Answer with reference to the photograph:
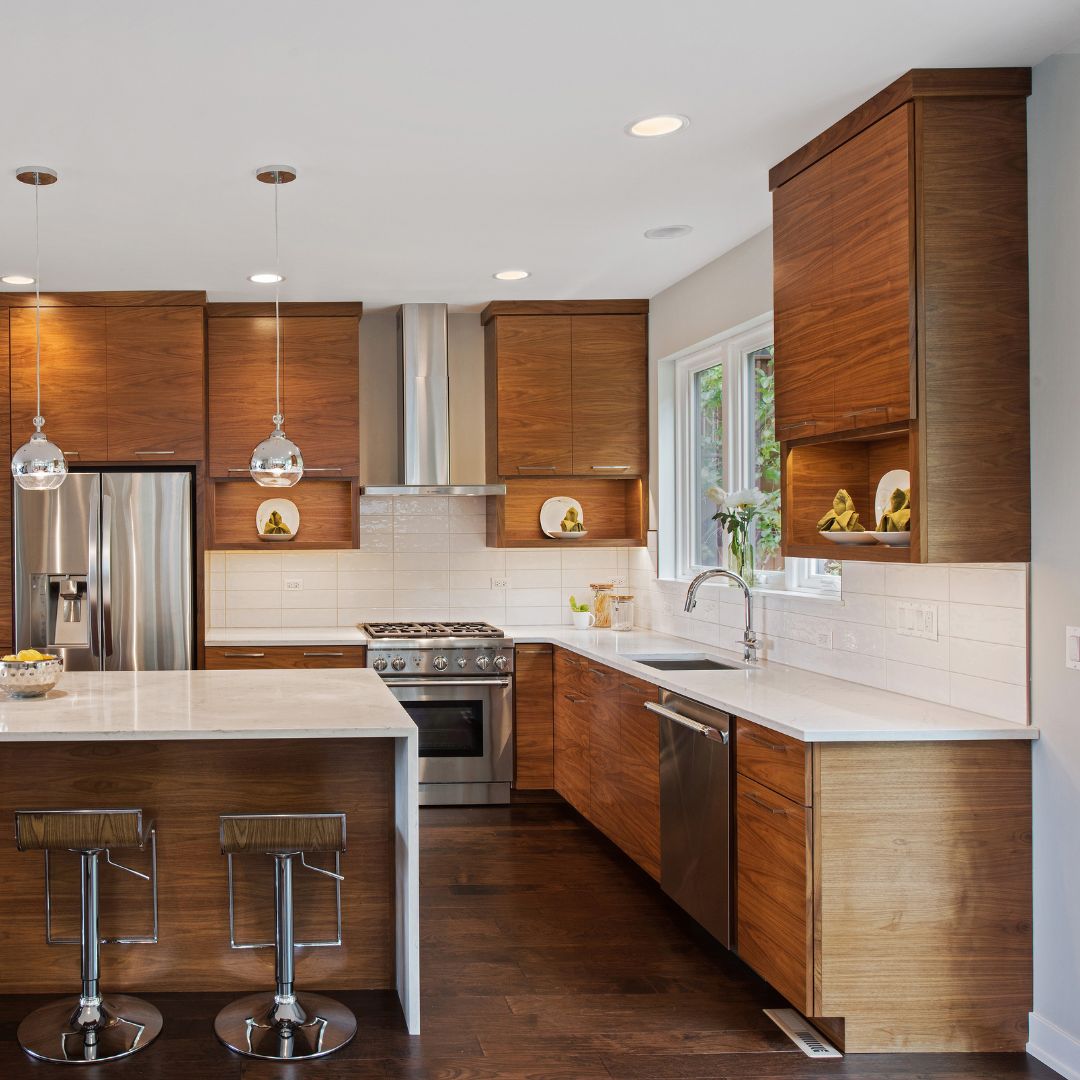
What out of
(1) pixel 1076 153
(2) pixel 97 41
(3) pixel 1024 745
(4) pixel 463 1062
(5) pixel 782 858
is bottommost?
(4) pixel 463 1062

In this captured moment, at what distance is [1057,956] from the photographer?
262 cm

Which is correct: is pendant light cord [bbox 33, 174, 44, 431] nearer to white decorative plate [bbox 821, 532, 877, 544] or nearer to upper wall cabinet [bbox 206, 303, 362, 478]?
upper wall cabinet [bbox 206, 303, 362, 478]

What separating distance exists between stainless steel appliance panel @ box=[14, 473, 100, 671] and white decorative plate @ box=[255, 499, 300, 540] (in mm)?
875

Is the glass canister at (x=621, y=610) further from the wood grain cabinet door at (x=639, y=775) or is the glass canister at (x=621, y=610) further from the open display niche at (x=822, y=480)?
the open display niche at (x=822, y=480)

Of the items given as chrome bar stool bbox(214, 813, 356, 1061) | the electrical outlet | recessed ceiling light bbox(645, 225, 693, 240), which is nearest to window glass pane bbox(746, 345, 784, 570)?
recessed ceiling light bbox(645, 225, 693, 240)

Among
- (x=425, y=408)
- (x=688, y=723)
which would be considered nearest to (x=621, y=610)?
(x=425, y=408)

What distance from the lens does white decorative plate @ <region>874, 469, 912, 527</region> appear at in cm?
305

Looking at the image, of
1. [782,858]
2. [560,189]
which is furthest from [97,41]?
[782,858]

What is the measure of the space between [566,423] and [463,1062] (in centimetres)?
350

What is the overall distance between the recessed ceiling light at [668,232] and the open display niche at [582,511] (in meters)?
1.66

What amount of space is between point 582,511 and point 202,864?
10.5ft

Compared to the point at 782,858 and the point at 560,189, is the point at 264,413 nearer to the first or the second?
the point at 560,189

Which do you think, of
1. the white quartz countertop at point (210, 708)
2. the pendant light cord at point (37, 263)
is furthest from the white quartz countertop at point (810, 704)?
the pendant light cord at point (37, 263)

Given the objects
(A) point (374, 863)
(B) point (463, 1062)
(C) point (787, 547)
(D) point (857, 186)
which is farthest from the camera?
(C) point (787, 547)
